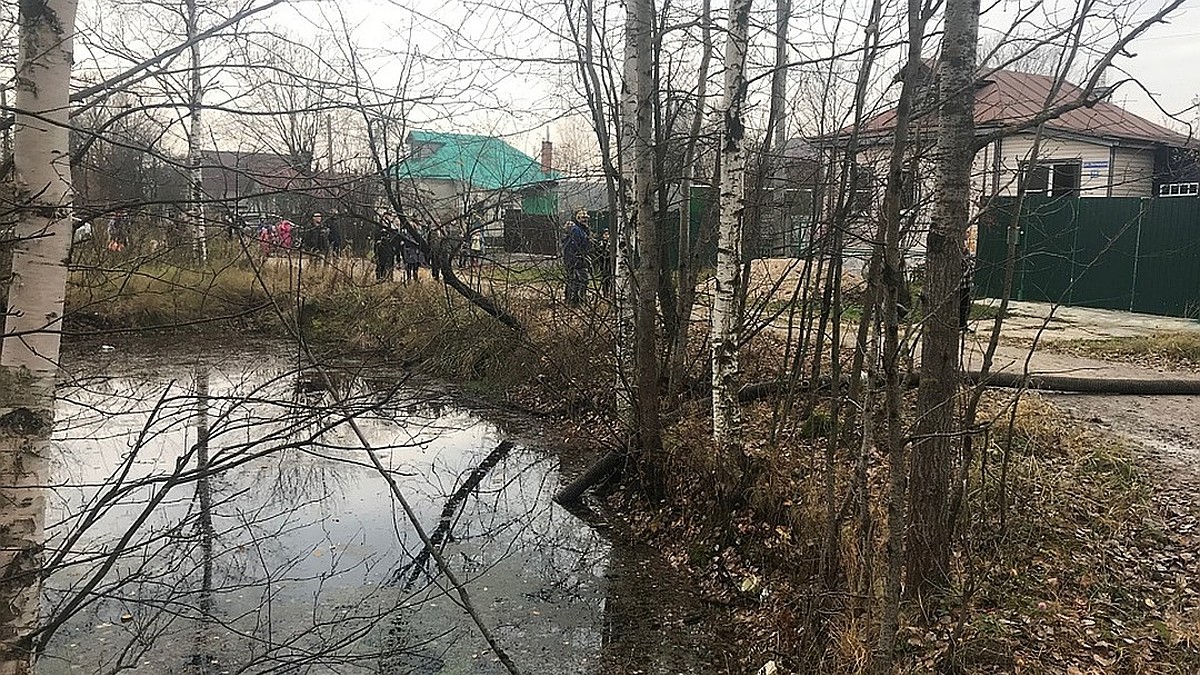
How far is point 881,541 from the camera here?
15.5 feet

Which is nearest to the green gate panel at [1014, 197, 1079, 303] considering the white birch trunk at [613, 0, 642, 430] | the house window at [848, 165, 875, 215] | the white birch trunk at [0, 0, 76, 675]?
the white birch trunk at [613, 0, 642, 430]

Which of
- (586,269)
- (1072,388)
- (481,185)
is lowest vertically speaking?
(1072,388)

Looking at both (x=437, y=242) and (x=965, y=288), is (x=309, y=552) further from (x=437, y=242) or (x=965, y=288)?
(x=437, y=242)

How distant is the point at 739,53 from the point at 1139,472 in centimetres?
385

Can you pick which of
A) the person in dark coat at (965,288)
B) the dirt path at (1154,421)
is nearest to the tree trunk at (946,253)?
the person in dark coat at (965,288)

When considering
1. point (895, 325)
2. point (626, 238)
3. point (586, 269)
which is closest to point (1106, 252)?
point (586, 269)

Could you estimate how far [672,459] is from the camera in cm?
683

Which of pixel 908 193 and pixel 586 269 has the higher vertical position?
pixel 908 193

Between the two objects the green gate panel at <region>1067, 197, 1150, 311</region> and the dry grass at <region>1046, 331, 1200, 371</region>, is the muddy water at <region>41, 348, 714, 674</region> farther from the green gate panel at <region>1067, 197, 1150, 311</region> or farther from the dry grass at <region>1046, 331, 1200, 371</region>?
the green gate panel at <region>1067, 197, 1150, 311</region>

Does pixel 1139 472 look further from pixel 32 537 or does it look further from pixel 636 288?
pixel 32 537

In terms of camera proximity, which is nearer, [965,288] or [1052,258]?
[965,288]

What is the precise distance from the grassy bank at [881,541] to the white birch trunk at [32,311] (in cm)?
22

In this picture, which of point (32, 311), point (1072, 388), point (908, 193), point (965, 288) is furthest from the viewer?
point (1072, 388)

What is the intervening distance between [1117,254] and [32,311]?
47.2ft
